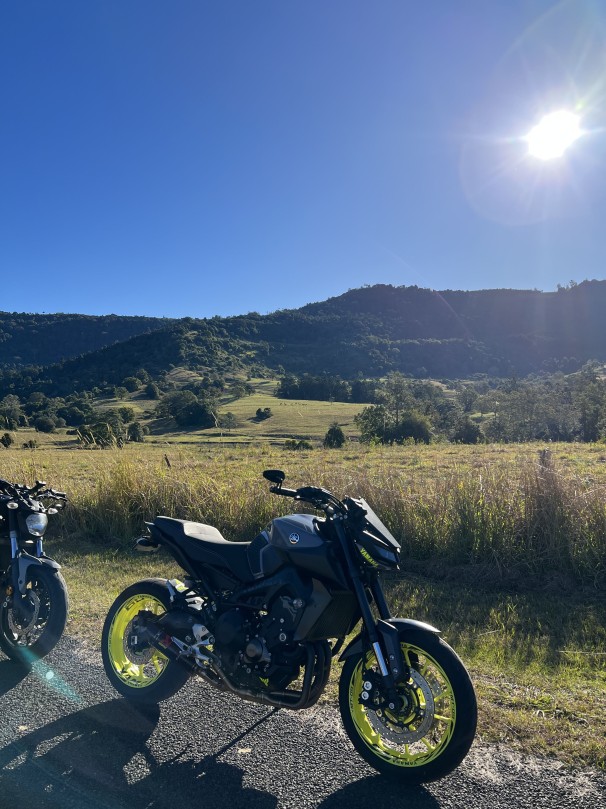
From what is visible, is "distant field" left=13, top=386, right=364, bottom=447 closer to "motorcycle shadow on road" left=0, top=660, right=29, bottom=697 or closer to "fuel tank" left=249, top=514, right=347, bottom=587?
"motorcycle shadow on road" left=0, top=660, right=29, bottom=697

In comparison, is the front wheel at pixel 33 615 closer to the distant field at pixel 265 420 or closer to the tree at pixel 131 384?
the distant field at pixel 265 420

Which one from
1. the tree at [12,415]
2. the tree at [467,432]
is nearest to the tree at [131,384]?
the tree at [12,415]

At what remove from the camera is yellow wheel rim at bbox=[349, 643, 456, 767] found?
269 centimetres

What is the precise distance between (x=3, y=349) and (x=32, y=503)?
6141 inches

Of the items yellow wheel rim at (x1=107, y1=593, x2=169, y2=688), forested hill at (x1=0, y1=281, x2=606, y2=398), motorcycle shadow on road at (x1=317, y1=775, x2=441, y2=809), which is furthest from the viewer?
forested hill at (x1=0, y1=281, x2=606, y2=398)

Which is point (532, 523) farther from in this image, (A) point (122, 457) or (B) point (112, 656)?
(A) point (122, 457)

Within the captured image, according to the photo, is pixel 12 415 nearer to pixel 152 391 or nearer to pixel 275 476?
pixel 152 391

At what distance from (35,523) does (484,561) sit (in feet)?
14.6

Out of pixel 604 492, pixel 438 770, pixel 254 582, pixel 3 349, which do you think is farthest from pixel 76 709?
pixel 3 349

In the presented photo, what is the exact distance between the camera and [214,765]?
2.92 metres

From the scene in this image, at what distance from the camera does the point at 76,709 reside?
349cm

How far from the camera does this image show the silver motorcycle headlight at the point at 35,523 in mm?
4277

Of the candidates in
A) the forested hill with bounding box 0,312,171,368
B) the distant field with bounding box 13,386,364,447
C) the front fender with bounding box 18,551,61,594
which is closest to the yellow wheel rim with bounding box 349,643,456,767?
the front fender with bounding box 18,551,61,594

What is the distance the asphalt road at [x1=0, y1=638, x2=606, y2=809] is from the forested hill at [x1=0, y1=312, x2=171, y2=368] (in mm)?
143657
